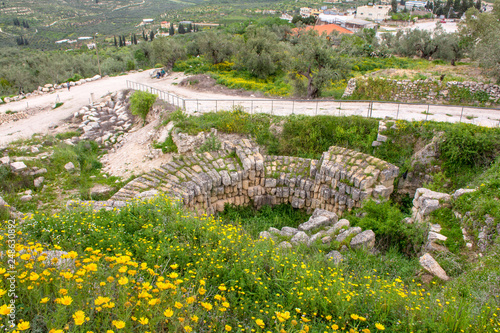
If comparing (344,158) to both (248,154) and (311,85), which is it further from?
(311,85)

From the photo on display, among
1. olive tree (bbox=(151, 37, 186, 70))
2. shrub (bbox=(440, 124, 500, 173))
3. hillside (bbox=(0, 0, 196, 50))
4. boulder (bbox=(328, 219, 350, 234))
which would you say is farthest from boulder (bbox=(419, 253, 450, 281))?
hillside (bbox=(0, 0, 196, 50))

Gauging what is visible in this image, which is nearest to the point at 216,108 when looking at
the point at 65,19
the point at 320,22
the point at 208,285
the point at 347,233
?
the point at 347,233

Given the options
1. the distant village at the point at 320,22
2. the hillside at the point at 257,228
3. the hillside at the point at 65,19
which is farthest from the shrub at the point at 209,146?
the hillside at the point at 65,19

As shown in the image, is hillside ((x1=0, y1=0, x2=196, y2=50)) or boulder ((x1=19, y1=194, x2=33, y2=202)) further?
hillside ((x1=0, y1=0, x2=196, y2=50))

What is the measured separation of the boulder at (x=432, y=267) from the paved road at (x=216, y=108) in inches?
390

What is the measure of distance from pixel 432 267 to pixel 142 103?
19088 millimetres

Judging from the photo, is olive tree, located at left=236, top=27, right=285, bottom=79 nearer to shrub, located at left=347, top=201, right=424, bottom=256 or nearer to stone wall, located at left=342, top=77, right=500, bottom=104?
stone wall, located at left=342, top=77, right=500, bottom=104

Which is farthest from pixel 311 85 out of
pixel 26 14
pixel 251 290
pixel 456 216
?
pixel 26 14

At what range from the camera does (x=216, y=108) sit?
19344 mm

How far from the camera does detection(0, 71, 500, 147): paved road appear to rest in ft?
56.9

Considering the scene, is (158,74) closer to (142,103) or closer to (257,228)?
(142,103)

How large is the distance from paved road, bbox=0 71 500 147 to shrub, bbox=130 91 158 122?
99.9 inches

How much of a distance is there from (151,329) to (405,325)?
400cm

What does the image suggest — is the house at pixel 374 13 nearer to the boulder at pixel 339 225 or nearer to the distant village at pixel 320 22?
the distant village at pixel 320 22
